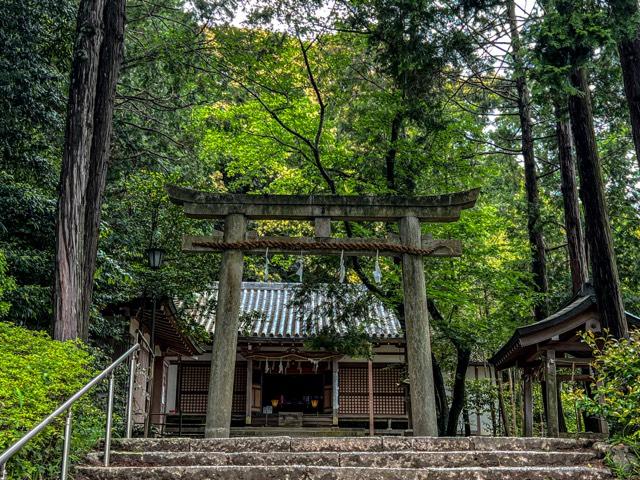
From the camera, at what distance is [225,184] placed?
23.1 metres

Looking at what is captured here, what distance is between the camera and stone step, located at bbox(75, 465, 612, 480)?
489 centimetres

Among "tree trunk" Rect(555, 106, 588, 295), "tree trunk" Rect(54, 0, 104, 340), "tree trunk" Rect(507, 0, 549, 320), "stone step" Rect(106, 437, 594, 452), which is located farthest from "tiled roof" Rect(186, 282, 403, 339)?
"stone step" Rect(106, 437, 594, 452)

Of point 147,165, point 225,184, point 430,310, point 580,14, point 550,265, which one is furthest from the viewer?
point 225,184

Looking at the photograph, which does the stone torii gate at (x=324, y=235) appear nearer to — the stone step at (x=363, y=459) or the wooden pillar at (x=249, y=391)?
the stone step at (x=363, y=459)

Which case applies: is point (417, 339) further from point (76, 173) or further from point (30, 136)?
point (30, 136)

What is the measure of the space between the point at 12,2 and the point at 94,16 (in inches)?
72.1

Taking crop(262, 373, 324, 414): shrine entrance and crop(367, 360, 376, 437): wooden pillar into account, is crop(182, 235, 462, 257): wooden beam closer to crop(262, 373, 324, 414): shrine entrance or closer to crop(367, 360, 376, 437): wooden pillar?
crop(367, 360, 376, 437): wooden pillar

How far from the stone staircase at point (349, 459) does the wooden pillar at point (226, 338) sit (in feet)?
3.80

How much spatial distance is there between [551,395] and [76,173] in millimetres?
7536

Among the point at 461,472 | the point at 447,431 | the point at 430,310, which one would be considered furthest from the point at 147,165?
the point at 461,472

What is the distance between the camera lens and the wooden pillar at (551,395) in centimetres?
895

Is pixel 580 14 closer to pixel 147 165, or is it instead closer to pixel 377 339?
pixel 147 165

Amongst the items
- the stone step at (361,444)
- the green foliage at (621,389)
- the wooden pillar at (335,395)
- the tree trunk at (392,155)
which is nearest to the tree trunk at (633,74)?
the green foliage at (621,389)

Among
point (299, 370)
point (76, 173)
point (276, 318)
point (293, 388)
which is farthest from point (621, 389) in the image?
point (293, 388)
